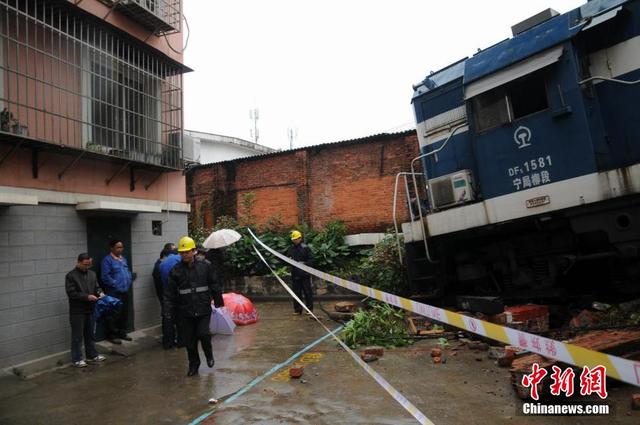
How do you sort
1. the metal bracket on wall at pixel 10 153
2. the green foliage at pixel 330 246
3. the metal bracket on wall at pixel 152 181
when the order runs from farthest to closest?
the green foliage at pixel 330 246 → the metal bracket on wall at pixel 152 181 → the metal bracket on wall at pixel 10 153

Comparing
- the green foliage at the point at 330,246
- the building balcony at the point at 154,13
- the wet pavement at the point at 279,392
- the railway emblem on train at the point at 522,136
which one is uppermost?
the building balcony at the point at 154,13

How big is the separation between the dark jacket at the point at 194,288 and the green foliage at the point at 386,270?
15.1ft

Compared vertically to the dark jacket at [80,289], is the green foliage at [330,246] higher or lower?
higher

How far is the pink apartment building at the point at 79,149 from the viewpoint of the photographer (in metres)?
5.84

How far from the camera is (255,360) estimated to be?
6035mm

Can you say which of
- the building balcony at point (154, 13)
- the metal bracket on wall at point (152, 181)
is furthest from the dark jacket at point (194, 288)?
the building balcony at point (154, 13)

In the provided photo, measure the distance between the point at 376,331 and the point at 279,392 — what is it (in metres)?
2.45

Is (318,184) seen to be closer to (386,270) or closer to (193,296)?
(386,270)

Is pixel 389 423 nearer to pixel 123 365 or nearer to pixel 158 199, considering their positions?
pixel 123 365

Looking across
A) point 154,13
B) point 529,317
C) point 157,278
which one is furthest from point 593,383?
point 154,13

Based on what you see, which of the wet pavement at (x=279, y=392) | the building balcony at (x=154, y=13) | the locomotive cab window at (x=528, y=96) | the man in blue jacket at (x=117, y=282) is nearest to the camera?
the wet pavement at (x=279, y=392)

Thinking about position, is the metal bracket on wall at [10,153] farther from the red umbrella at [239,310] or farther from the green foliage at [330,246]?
the green foliage at [330,246]

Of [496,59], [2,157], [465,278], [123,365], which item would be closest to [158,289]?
[123,365]

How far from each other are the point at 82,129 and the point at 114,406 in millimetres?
4213
